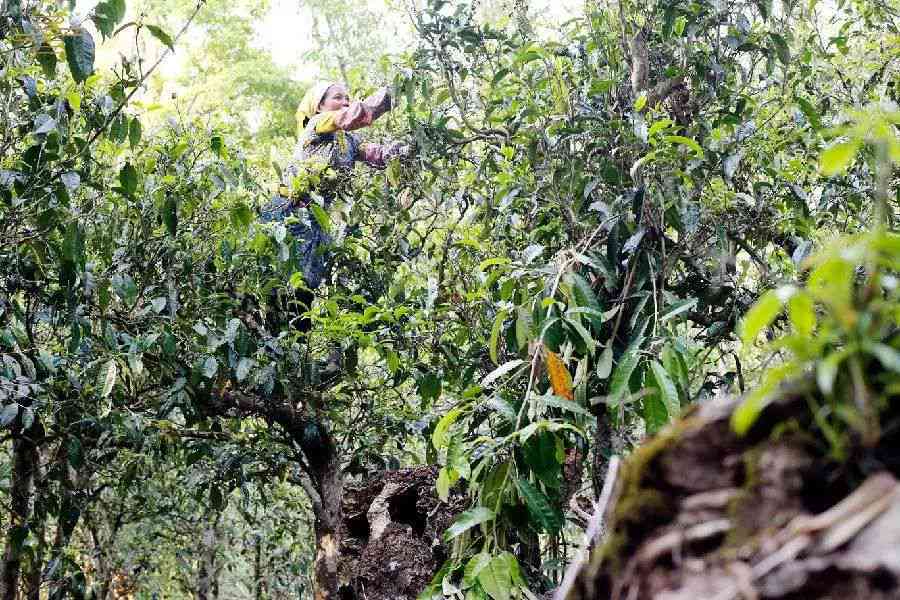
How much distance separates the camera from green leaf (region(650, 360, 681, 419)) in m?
1.85

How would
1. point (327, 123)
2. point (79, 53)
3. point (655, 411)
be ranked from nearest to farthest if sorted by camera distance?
point (655, 411), point (79, 53), point (327, 123)

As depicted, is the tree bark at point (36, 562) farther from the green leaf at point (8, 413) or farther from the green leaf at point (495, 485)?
the green leaf at point (495, 485)

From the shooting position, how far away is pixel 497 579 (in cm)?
180

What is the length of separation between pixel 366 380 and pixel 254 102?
650cm

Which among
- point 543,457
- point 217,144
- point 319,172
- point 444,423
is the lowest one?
point 543,457

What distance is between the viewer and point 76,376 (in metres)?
3.98

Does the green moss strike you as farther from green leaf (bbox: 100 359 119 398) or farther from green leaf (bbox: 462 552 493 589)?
green leaf (bbox: 100 359 119 398)

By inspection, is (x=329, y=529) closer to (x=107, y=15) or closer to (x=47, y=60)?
(x=47, y=60)

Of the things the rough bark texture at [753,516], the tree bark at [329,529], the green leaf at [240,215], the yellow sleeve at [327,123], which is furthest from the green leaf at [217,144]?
the rough bark texture at [753,516]

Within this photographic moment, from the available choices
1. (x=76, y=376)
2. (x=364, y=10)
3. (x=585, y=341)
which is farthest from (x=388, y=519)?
(x=364, y=10)

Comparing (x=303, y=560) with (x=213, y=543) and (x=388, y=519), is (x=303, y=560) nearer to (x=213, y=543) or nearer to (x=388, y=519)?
(x=213, y=543)

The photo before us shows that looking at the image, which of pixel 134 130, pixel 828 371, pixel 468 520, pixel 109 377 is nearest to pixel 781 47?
pixel 468 520

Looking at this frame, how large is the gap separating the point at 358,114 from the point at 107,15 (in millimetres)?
2616

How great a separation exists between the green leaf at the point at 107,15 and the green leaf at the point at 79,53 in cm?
6
